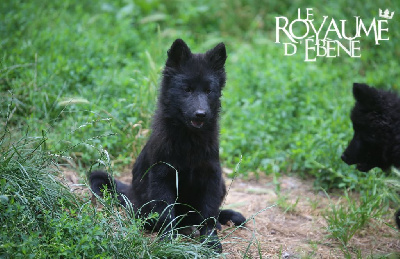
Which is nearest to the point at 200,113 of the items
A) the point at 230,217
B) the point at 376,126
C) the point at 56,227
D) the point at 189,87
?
the point at 189,87

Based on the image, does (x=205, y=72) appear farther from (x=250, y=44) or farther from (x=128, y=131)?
(x=250, y=44)

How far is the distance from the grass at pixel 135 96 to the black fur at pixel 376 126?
0.35 metres

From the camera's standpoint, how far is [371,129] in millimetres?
4609

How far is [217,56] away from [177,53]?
0.40 metres

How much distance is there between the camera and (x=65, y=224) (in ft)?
10.8

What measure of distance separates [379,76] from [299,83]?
181cm

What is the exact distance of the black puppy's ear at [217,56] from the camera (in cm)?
427

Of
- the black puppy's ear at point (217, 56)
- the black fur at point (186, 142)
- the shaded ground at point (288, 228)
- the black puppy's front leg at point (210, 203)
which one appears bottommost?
the shaded ground at point (288, 228)

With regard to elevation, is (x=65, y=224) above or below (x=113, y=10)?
below

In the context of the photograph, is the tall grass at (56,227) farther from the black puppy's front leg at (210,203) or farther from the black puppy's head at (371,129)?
the black puppy's head at (371,129)

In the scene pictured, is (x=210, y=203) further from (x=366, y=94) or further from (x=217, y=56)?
(x=366, y=94)

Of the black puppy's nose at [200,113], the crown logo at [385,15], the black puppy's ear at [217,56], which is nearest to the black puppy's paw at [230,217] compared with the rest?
the black puppy's nose at [200,113]

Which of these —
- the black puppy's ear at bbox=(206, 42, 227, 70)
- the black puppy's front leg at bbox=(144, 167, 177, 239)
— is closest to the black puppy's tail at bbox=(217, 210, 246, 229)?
the black puppy's front leg at bbox=(144, 167, 177, 239)

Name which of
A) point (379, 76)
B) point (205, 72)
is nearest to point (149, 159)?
point (205, 72)
